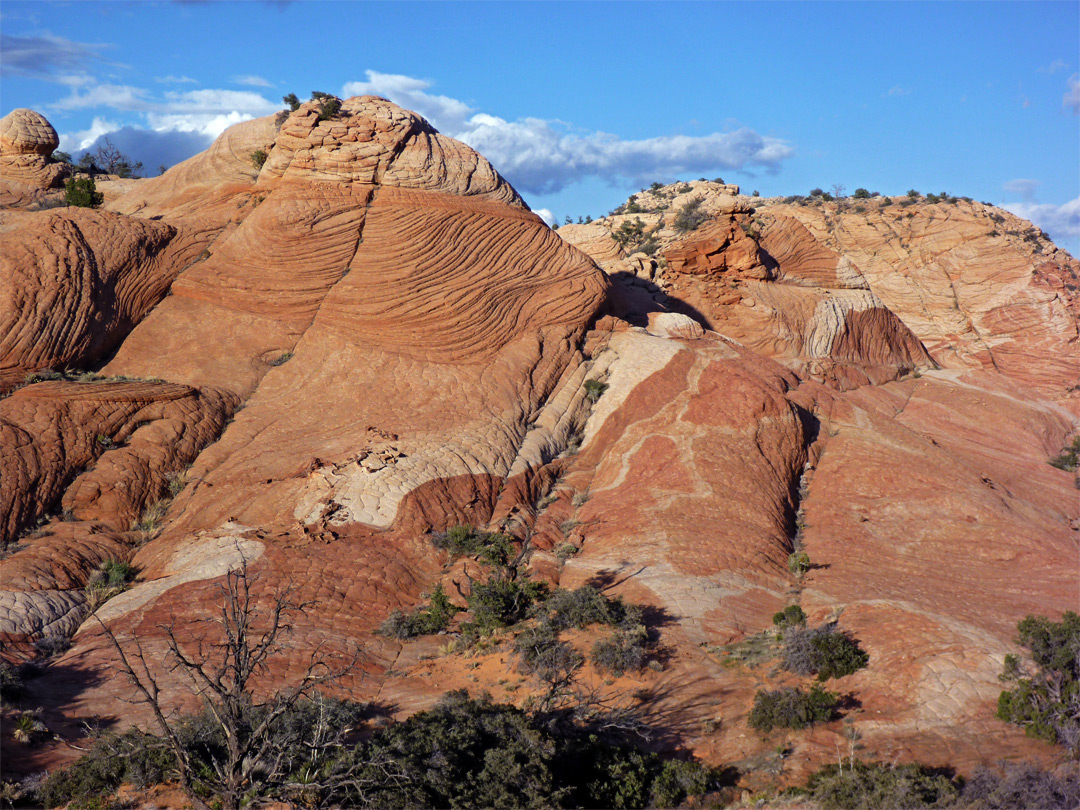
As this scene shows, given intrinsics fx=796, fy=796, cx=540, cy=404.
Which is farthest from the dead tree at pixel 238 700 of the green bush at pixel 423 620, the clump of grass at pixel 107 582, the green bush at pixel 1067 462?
the green bush at pixel 1067 462

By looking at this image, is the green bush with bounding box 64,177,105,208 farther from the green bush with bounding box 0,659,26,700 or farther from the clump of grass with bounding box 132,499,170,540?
the green bush with bounding box 0,659,26,700

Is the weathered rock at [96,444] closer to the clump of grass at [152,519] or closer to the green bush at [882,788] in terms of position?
the clump of grass at [152,519]

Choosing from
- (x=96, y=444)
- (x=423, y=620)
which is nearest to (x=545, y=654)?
(x=423, y=620)

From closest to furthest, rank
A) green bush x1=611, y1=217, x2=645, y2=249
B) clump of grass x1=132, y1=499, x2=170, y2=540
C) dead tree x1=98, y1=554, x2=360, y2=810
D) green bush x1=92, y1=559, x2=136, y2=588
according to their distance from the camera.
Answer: dead tree x1=98, y1=554, x2=360, y2=810
green bush x1=92, y1=559, x2=136, y2=588
clump of grass x1=132, y1=499, x2=170, y2=540
green bush x1=611, y1=217, x2=645, y2=249

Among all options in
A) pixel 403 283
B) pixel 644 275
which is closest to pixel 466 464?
pixel 403 283

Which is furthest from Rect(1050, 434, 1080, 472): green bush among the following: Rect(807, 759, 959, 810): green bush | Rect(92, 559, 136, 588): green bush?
Rect(92, 559, 136, 588): green bush

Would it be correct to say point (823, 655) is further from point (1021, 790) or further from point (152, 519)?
point (152, 519)

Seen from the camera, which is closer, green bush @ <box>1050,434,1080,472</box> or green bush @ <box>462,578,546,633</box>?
green bush @ <box>462,578,546,633</box>

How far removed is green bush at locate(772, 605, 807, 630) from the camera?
49.2 feet

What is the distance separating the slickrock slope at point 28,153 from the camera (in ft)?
105

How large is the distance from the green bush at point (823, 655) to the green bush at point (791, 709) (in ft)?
2.70

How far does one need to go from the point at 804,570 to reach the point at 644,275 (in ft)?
58.1

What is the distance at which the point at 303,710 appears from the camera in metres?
11.3

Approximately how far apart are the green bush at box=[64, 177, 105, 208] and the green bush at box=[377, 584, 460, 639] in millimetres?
20432
